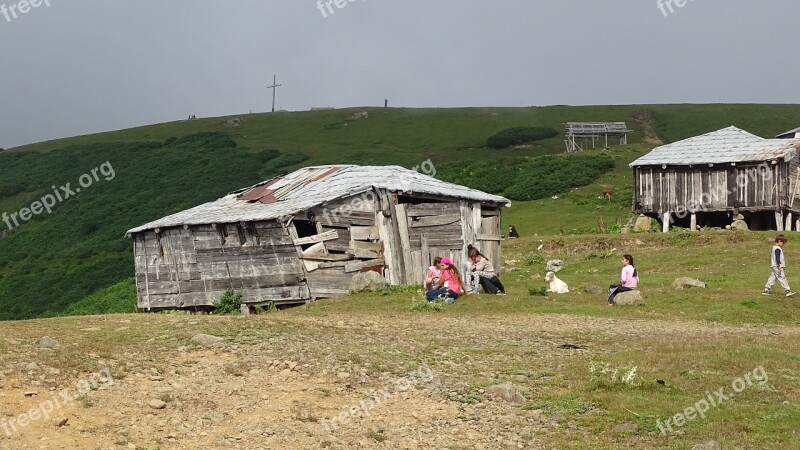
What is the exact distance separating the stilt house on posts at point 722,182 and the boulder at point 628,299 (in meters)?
26.5

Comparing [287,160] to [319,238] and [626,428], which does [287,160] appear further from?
[626,428]

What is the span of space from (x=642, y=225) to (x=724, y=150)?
576 cm

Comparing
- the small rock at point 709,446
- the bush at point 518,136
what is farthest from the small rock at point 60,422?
the bush at point 518,136

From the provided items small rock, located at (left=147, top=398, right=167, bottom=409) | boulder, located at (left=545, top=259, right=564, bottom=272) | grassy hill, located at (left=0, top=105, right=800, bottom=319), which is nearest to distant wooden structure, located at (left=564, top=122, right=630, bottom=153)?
grassy hill, located at (left=0, top=105, right=800, bottom=319)

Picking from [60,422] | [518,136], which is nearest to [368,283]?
[60,422]

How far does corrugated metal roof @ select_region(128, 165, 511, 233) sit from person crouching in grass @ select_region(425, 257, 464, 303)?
17.7ft

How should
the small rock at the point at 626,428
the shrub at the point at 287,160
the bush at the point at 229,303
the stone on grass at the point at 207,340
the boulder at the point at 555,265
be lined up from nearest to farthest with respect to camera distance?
1. the small rock at the point at 626,428
2. the stone on grass at the point at 207,340
3. the bush at the point at 229,303
4. the boulder at the point at 555,265
5. the shrub at the point at 287,160

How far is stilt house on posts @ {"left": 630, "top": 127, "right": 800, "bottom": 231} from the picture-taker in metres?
52.1

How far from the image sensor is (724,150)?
5375 centimetres

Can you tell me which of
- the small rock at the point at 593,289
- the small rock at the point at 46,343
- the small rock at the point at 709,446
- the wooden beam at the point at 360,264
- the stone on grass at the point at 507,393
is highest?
the small rock at the point at 46,343

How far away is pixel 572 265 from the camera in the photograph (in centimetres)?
4178

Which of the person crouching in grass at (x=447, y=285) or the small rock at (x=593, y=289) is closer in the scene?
the person crouching in grass at (x=447, y=285)

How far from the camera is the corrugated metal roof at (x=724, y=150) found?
52.2 metres

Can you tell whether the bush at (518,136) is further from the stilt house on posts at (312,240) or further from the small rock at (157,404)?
the small rock at (157,404)
